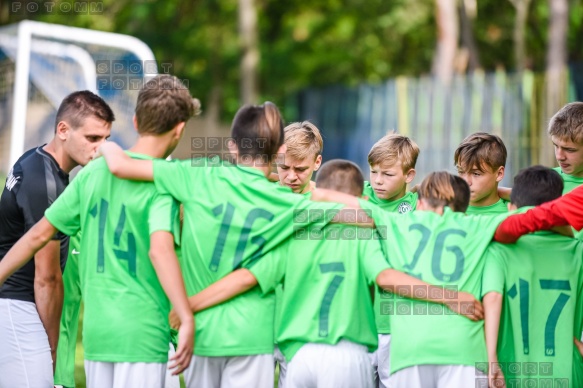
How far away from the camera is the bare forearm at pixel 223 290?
4492 millimetres

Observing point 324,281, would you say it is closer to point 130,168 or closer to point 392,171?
point 130,168

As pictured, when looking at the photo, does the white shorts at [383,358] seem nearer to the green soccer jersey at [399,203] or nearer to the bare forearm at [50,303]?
the green soccer jersey at [399,203]

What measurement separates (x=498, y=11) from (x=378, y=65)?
5820 mm

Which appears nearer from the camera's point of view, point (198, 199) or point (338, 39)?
point (198, 199)

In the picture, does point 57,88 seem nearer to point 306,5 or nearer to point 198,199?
point 198,199

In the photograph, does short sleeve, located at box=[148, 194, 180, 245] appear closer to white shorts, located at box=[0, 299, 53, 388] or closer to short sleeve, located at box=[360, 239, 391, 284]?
short sleeve, located at box=[360, 239, 391, 284]

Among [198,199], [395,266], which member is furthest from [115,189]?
[395,266]

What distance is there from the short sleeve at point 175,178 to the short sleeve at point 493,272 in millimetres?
1532

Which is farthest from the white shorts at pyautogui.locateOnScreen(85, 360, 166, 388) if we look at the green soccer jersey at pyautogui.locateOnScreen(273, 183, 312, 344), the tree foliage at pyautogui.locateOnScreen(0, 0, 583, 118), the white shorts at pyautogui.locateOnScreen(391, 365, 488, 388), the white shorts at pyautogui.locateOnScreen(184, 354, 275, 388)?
the tree foliage at pyautogui.locateOnScreen(0, 0, 583, 118)

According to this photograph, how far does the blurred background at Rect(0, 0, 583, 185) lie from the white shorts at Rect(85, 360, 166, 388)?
11.6 meters

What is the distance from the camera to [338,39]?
3759cm

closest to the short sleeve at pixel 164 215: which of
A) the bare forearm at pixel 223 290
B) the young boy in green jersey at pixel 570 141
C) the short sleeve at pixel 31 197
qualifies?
the bare forearm at pixel 223 290

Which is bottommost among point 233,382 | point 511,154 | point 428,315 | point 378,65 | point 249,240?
point 233,382

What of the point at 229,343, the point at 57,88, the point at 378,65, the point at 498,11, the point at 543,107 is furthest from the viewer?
the point at 378,65
